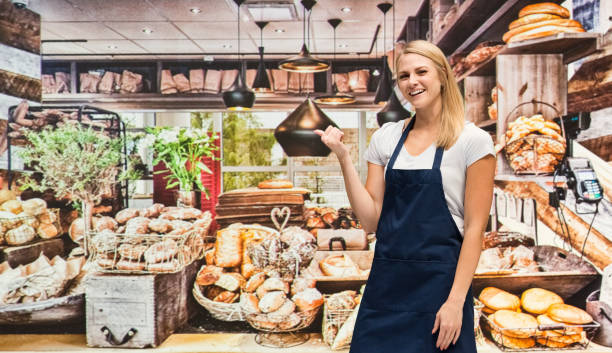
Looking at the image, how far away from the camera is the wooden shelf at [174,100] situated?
653cm

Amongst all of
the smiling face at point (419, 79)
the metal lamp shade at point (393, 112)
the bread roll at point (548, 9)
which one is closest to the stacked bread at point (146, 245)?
the smiling face at point (419, 79)

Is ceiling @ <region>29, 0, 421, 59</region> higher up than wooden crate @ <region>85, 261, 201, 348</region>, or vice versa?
ceiling @ <region>29, 0, 421, 59</region>

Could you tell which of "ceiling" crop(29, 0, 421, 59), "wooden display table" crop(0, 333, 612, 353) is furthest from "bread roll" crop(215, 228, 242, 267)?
"ceiling" crop(29, 0, 421, 59)

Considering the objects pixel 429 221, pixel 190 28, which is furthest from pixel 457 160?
pixel 190 28

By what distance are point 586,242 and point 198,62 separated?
225 inches

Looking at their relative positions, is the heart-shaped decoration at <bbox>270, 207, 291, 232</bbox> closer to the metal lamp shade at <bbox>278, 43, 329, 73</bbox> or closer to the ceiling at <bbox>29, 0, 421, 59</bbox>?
the metal lamp shade at <bbox>278, 43, 329, 73</bbox>

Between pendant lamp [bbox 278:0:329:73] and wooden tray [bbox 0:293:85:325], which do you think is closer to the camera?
Result: wooden tray [bbox 0:293:85:325]

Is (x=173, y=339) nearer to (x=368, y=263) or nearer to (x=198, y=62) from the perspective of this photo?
(x=368, y=263)

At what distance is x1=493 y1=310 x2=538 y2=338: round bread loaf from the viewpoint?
72.6 inches

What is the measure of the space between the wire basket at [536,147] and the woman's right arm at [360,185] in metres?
0.92

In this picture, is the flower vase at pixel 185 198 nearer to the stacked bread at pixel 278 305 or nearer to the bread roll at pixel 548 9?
the stacked bread at pixel 278 305

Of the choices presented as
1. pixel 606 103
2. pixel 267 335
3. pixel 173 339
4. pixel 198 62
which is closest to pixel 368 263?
pixel 267 335

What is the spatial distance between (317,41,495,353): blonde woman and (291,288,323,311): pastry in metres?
0.65

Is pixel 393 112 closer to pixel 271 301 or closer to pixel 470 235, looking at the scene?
pixel 271 301
